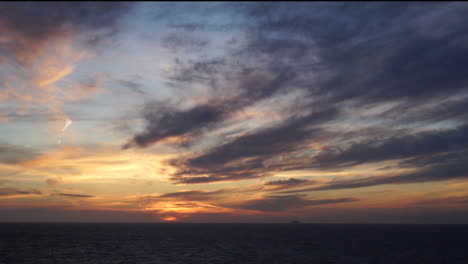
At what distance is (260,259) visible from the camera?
8200 centimetres

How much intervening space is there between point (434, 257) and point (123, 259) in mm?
83183

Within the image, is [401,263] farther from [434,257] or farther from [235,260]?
[235,260]

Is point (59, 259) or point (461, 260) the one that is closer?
point (59, 259)

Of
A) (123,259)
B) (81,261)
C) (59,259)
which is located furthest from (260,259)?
(59,259)

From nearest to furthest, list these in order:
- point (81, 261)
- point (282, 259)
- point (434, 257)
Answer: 1. point (81, 261)
2. point (282, 259)
3. point (434, 257)

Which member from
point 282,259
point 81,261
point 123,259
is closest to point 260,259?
point 282,259

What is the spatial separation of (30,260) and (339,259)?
7432 centimetres

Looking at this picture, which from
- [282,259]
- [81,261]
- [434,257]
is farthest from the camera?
[434,257]

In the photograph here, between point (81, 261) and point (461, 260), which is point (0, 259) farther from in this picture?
point (461, 260)

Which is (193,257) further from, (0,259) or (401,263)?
(401,263)

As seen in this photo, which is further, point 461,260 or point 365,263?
point 461,260

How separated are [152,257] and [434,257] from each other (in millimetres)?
76699

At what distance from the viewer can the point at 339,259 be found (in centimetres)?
8412

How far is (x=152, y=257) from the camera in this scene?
83562mm
